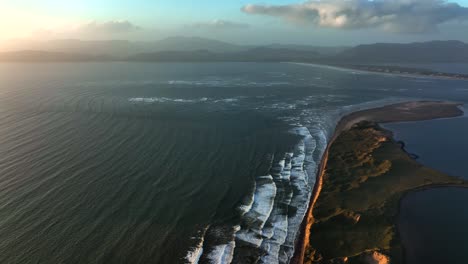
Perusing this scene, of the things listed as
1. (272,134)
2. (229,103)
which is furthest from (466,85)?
(272,134)

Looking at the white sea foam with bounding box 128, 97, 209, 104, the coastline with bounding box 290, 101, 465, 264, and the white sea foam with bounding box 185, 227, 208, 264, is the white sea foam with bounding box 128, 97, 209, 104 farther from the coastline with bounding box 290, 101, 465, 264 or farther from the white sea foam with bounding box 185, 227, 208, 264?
the white sea foam with bounding box 185, 227, 208, 264

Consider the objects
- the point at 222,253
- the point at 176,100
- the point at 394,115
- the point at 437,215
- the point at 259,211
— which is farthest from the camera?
the point at 176,100

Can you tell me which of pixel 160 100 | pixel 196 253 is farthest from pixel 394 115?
pixel 196 253

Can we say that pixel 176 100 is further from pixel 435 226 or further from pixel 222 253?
pixel 435 226

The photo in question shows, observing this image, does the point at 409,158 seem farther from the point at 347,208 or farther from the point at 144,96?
the point at 144,96

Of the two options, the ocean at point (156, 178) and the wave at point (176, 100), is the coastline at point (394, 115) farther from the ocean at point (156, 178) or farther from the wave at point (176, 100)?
the wave at point (176, 100)

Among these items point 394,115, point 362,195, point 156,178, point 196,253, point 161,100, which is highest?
point 161,100
